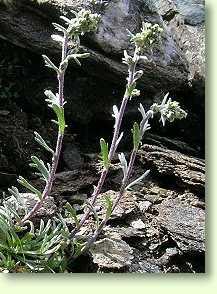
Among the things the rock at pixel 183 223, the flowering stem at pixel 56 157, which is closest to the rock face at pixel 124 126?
the rock at pixel 183 223

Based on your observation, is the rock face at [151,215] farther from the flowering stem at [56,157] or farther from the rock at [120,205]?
the flowering stem at [56,157]

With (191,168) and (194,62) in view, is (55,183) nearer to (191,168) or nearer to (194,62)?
(191,168)

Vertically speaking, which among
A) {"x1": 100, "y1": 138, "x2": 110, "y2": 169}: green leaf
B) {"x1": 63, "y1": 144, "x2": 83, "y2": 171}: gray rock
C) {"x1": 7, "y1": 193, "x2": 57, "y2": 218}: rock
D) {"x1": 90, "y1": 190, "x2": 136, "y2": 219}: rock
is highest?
{"x1": 100, "y1": 138, "x2": 110, "y2": 169}: green leaf

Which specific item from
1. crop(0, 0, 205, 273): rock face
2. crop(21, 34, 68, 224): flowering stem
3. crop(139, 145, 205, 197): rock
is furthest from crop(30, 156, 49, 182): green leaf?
crop(139, 145, 205, 197): rock

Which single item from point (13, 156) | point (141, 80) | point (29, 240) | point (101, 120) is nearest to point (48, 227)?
point (29, 240)

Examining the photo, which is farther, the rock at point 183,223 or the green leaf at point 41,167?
the rock at point 183,223

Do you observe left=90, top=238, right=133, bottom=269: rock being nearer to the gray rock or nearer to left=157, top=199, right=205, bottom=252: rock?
left=157, top=199, right=205, bottom=252: rock

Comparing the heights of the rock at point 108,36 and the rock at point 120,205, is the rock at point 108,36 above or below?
above
